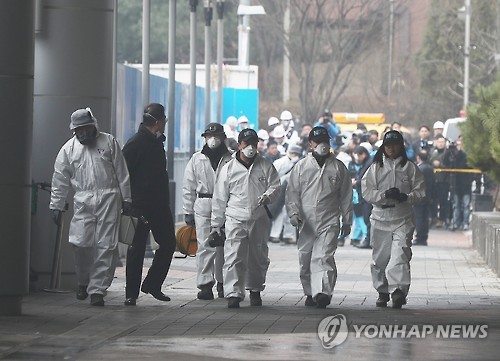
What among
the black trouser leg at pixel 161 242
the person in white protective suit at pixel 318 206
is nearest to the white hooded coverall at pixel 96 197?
the black trouser leg at pixel 161 242

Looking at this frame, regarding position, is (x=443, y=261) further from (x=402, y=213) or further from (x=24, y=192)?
(x=24, y=192)

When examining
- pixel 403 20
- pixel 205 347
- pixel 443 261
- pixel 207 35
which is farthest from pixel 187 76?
pixel 403 20

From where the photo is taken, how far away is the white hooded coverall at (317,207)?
16.1 metres

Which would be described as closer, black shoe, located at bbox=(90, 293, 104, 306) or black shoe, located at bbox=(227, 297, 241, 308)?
black shoe, located at bbox=(90, 293, 104, 306)

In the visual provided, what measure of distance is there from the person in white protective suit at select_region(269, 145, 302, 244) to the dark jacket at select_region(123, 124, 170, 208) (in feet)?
41.7

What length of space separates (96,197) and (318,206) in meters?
2.34

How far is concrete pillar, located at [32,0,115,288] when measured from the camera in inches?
669

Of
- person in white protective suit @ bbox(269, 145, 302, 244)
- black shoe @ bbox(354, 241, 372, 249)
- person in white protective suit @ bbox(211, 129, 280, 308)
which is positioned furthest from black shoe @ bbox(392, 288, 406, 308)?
person in white protective suit @ bbox(269, 145, 302, 244)

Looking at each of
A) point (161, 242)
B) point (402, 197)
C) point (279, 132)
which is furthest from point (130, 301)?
point (279, 132)

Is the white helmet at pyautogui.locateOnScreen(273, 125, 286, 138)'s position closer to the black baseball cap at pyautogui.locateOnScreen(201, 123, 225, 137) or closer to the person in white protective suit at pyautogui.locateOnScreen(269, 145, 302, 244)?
the person in white protective suit at pyautogui.locateOnScreen(269, 145, 302, 244)

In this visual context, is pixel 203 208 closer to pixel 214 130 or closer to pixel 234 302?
pixel 214 130

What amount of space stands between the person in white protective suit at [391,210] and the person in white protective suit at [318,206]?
34cm

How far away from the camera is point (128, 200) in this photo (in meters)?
15.3

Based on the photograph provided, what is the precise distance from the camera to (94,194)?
1539 cm
